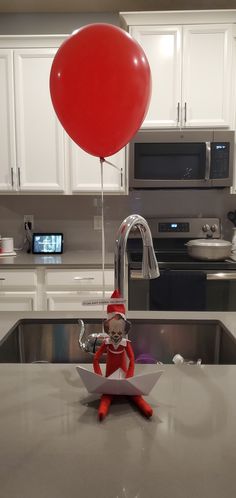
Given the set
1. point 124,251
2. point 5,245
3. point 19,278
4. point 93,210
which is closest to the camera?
point 124,251

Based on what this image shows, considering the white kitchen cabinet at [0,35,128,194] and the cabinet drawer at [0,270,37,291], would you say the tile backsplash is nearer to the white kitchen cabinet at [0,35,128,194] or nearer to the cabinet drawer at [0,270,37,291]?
the white kitchen cabinet at [0,35,128,194]

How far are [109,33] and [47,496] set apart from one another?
997mm

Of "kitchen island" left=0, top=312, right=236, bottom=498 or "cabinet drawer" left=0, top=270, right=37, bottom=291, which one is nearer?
"kitchen island" left=0, top=312, right=236, bottom=498

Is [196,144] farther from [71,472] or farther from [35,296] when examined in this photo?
[71,472]

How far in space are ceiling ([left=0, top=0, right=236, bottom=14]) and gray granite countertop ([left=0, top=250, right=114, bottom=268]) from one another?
185 cm

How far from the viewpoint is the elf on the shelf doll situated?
2.79 ft

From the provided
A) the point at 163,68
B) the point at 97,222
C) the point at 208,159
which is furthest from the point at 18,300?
the point at 163,68

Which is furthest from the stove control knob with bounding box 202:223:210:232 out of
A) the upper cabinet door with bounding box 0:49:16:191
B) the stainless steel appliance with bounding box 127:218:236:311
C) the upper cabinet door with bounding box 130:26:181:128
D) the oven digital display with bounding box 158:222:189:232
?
the upper cabinet door with bounding box 0:49:16:191

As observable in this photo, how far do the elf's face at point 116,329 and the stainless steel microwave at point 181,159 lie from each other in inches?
80.3

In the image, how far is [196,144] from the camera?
2.77 meters

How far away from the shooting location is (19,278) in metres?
2.73

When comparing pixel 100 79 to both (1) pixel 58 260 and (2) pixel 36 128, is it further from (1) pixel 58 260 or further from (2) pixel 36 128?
(2) pixel 36 128

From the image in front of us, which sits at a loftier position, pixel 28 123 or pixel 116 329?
pixel 28 123

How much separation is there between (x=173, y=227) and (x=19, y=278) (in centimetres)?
124
